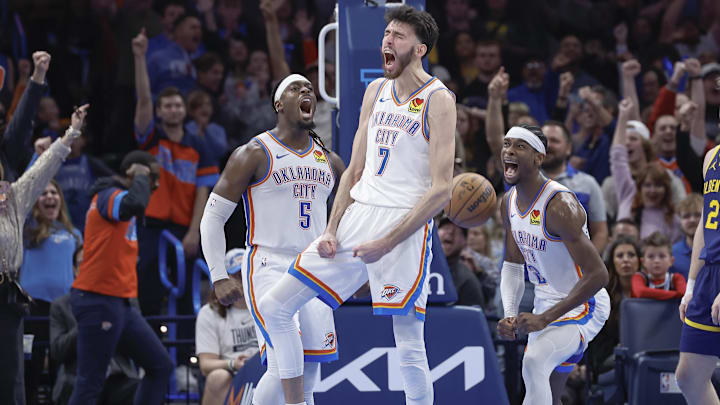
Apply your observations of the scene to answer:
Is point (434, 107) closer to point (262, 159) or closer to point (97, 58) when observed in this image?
point (262, 159)

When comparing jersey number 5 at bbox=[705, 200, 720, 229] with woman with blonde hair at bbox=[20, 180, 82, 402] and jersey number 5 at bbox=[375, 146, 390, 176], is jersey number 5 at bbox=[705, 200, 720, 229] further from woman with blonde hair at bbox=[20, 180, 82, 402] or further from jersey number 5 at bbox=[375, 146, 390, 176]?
woman with blonde hair at bbox=[20, 180, 82, 402]

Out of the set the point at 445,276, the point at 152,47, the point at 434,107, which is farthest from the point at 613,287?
the point at 152,47

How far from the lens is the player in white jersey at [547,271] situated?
18.1 feet

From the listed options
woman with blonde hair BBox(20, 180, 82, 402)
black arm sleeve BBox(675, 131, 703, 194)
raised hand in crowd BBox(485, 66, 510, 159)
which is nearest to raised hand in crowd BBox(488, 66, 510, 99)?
raised hand in crowd BBox(485, 66, 510, 159)

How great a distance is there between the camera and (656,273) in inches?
311

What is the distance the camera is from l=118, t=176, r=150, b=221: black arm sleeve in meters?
7.39

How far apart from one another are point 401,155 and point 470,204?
5.91 ft

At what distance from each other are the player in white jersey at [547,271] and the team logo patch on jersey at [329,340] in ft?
3.02

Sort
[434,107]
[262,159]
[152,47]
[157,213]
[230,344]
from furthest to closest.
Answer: [152,47] < [157,213] < [230,344] < [262,159] < [434,107]

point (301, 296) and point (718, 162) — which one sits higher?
point (718, 162)

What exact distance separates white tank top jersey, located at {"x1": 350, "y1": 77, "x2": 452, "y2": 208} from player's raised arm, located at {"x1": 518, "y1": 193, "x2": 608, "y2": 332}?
895 mm

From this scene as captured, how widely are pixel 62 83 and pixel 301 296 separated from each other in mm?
7072

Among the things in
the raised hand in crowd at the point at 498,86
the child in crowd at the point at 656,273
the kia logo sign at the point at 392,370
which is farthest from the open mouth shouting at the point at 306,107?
the child in crowd at the point at 656,273

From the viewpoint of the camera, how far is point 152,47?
36.2 ft
